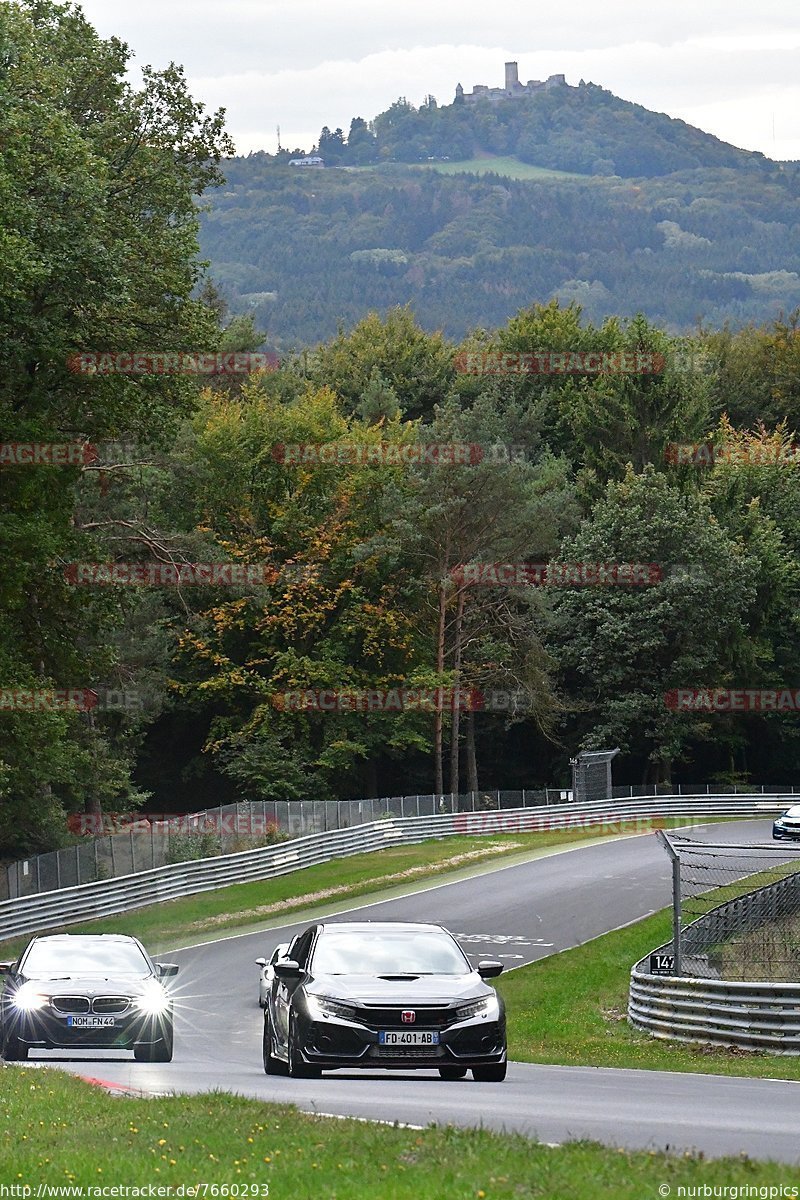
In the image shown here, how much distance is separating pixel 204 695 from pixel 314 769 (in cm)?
527

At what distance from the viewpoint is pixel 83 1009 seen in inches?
656

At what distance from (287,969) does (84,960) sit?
4.21 meters

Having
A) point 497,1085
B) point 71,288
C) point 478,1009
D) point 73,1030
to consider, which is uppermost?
point 71,288

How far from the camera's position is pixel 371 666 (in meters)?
67.9

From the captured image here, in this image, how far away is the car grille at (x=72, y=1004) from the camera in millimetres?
16625

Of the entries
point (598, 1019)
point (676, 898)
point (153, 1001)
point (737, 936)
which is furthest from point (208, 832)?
point (153, 1001)

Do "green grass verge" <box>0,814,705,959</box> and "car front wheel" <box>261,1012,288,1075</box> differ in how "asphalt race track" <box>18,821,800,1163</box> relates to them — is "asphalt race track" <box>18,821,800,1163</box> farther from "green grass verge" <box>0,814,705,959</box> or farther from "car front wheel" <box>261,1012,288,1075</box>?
"green grass verge" <box>0,814,705,959</box>

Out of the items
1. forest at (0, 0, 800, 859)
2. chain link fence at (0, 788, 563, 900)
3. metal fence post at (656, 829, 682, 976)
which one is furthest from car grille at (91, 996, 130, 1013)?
chain link fence at (0, 788, 563, 900)

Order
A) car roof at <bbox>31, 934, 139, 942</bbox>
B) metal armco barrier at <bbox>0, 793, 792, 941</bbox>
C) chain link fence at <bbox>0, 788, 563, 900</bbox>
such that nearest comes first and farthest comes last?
car roof at <bbox>31, 934, 139, 942</bbox> → metal armco barrier at <bbox>0, 793, 792, 941</bbox> → chain link fence at <bbox>0, 788, 563, 900</bbox>

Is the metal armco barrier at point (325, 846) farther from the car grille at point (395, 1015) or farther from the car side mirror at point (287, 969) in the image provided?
the car grille at point (395, 1015)

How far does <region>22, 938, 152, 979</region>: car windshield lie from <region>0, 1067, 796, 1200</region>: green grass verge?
6.11 m

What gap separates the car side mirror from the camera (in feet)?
45.8

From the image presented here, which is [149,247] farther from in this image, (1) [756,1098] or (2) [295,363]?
(2) [295,363]

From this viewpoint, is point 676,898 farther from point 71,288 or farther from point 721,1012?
point 71,288
